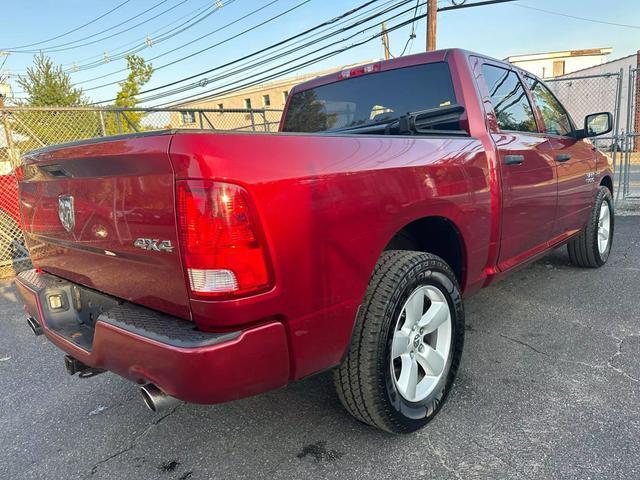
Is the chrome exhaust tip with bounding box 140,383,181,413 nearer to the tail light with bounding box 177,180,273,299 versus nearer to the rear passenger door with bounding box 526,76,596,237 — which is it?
the tail light with bounding box 177,180,273,299

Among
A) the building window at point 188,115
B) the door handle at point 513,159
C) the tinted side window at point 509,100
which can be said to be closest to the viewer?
the door handle at point 513,159

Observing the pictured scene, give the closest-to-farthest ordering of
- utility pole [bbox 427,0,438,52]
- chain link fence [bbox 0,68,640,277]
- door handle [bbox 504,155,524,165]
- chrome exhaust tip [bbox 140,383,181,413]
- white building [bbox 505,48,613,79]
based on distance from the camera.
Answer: chrome exhaust tip [bbox 140,383,181,413] → door handle [bbox 504,155,524,165] → chain link fence [bbox 0,68,640,277] → utility pole [bbox 427,0,438,52] → white building [bbox 505,48,613,79]

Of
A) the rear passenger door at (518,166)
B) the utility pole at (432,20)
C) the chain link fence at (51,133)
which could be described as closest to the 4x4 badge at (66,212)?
the chain link fence at (51,133)

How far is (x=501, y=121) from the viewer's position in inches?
118

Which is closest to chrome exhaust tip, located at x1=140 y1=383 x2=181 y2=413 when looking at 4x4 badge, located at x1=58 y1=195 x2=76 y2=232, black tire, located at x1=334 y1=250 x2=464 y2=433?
black tire, located at x1=334 y1=250 x2=464 y2=433

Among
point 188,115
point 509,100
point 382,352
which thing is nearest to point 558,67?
point 188,115

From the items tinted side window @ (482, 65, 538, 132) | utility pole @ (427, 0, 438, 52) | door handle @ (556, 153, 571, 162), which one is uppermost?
utility pole @ (427, 0, 438, 52)

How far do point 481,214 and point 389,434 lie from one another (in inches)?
50.6

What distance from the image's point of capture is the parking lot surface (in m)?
2.01

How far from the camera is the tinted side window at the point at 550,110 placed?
12.1 feet

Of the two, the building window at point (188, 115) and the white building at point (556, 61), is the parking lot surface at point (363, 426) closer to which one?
the building window at point (188, 115)

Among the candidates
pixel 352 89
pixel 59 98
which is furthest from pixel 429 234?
pixel 59 98

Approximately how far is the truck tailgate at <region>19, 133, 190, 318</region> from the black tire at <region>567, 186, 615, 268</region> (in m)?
4.13

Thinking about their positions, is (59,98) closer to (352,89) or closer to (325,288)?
(352,89)
